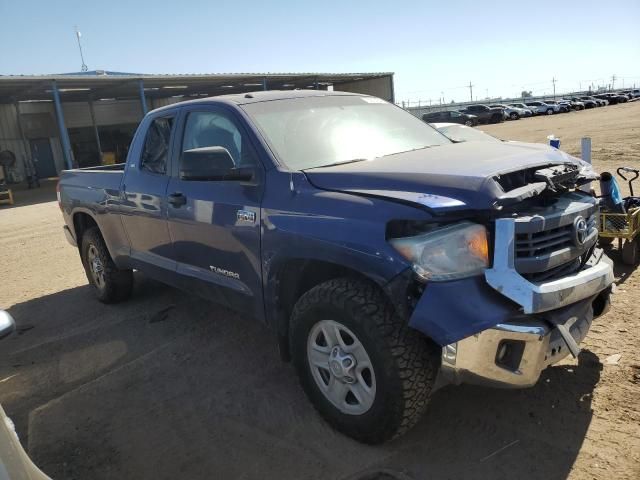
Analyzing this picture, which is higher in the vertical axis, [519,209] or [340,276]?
[519,209]

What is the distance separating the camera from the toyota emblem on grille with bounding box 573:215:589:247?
2678mm

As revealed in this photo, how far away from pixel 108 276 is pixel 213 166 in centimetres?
271

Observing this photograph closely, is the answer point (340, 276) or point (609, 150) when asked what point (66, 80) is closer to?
point (609, 150)

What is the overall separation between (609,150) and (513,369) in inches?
558

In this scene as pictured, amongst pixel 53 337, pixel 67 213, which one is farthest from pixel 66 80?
pixel 53 337

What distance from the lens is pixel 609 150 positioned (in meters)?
14.3

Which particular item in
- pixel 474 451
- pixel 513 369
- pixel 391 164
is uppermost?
pixel 391 164

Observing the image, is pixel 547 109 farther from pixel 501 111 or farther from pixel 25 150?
pixel 25 150

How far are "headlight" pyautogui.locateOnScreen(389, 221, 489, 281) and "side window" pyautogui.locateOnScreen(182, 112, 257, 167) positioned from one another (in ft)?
4.38

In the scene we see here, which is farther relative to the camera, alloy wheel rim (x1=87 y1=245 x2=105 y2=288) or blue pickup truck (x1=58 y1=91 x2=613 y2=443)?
alloy wheel rim (x1=87 y1=245 x2=105 y2=288)

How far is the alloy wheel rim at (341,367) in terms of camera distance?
9.02 ft

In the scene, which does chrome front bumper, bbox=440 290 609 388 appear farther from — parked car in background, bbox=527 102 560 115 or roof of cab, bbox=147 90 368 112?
parked car in background, bbox=527 102 560 115

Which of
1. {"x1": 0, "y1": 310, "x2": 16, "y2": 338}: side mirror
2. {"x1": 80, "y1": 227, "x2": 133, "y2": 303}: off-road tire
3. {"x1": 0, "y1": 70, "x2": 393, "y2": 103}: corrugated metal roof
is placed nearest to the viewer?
{"x1": 0, "y1": 310, "x2": 16, "y2": 338}: side mirror

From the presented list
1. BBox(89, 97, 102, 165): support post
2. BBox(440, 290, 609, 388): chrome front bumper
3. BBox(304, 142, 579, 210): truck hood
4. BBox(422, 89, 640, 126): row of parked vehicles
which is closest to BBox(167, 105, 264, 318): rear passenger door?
BBox(304, 142, 579, 210): truck hood
